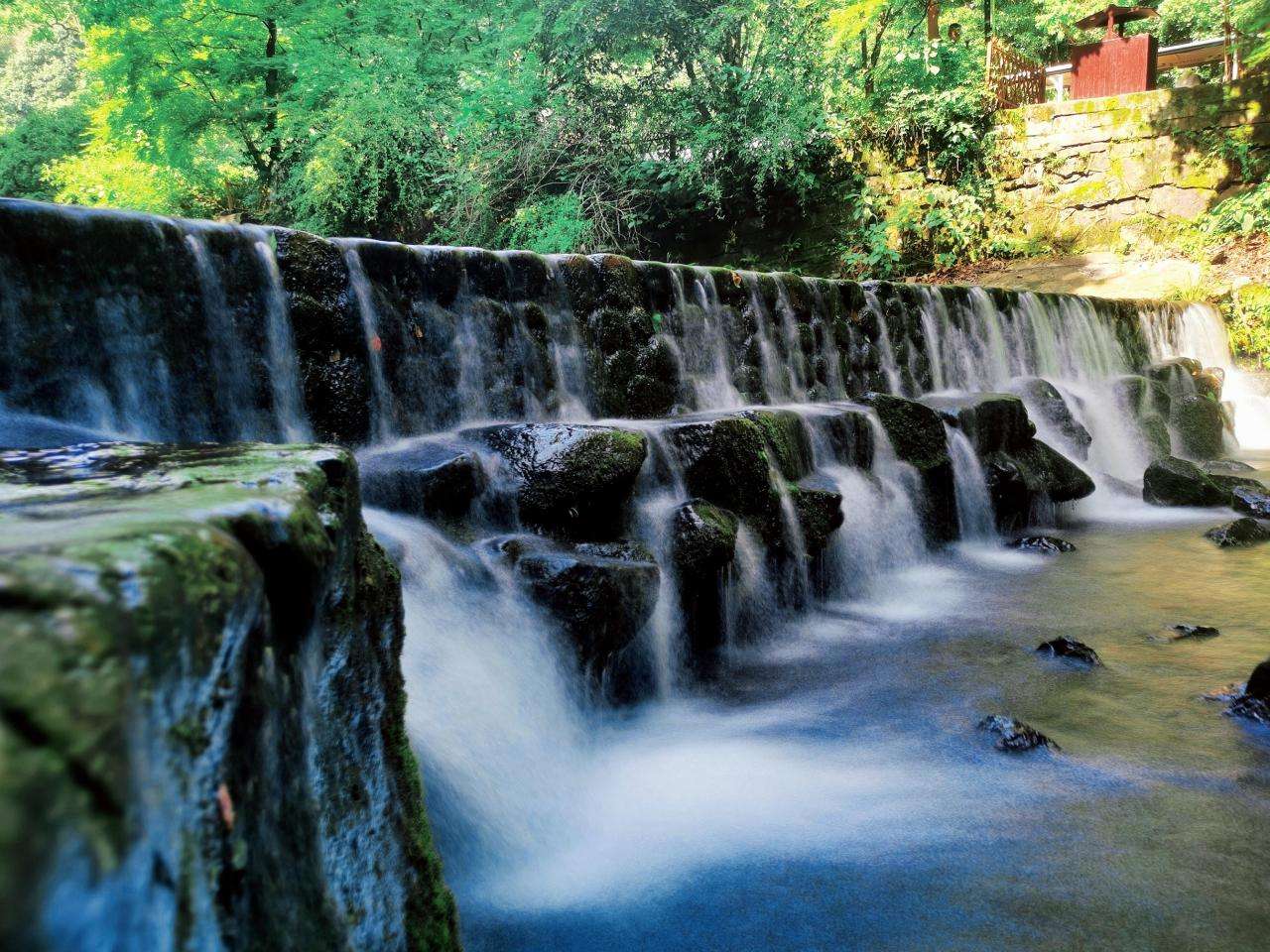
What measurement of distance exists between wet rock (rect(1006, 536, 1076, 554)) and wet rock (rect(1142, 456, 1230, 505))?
199cm

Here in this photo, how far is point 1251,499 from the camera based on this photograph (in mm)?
7520

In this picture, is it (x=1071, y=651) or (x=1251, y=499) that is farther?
(x=1251, y=499)

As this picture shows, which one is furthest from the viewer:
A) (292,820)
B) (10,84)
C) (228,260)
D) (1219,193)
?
(10,84)

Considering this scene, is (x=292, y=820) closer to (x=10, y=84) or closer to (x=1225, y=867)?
(x=1225, y=867)

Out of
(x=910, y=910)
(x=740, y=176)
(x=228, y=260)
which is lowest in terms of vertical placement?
(x=910, y=910)

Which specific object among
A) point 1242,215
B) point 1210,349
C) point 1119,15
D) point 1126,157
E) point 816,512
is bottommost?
point 816,512

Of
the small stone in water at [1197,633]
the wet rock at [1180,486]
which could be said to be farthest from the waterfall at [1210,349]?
the small stone in water at [1197,633]

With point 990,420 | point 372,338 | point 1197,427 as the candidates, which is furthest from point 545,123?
point 1197,427

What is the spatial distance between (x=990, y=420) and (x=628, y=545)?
4.62 m

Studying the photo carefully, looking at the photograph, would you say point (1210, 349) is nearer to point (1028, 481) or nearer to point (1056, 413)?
point (1056, 413)

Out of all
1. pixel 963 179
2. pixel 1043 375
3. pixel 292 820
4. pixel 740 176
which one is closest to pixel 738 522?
pixel 292 820

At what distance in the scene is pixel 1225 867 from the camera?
8.16ft

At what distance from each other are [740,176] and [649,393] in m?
9.37

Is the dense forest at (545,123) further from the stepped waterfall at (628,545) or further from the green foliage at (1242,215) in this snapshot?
the stepped waterfall at (628,545)
